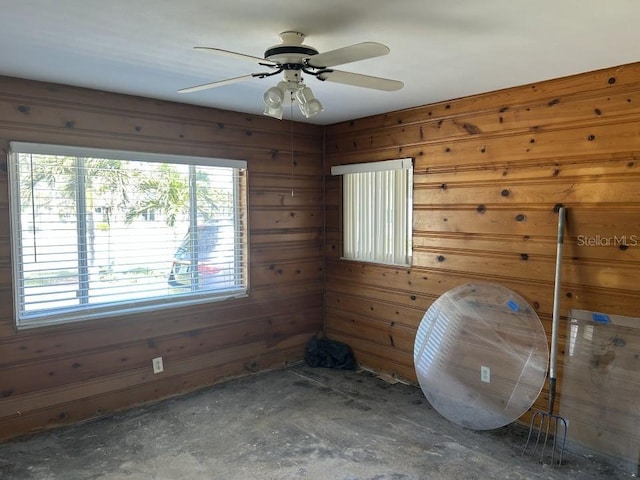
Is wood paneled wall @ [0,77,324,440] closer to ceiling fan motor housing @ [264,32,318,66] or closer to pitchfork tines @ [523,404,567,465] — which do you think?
ceiling fan motor housing @ [264,32,318,66]

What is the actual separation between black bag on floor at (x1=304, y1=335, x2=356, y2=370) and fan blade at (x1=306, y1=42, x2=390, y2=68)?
3.02 metres

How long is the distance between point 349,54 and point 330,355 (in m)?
3.17

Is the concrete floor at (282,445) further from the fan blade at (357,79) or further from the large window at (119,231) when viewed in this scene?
the fan blade at (357,79)

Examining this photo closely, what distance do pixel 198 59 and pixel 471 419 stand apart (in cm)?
283

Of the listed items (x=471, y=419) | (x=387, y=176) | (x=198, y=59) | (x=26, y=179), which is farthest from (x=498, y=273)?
(x=26, y=179)

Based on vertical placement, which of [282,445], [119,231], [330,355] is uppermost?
[119,231]

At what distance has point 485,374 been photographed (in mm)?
3127

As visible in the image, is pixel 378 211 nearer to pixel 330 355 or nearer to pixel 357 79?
pixel 330 355

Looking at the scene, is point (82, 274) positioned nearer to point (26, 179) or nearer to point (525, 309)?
point (26, 179)

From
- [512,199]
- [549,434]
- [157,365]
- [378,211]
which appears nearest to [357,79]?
[512,199]

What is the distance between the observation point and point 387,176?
13.4 feet

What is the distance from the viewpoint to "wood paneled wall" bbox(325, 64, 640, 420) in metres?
2.76

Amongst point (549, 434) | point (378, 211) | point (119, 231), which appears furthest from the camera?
point (378, 211)

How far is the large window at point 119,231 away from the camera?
3066 mm
